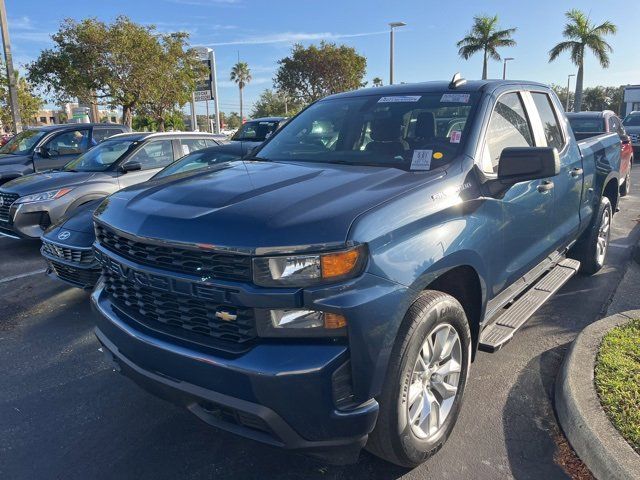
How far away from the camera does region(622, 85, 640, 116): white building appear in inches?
1081

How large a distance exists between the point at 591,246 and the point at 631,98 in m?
27.9

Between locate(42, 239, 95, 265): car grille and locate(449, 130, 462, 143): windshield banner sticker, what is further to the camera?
locate(42, 239, 95, 265): car grille

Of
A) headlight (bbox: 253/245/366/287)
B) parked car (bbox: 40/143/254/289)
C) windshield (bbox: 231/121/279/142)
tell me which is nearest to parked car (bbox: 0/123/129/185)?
windshield (bbox: 231/121/279/142)

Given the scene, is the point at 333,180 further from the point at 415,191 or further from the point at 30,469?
the point at 30,469

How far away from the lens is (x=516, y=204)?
3.18 metres

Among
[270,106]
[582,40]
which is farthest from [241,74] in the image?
[582,40]

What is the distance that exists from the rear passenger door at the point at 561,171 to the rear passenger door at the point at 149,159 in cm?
554

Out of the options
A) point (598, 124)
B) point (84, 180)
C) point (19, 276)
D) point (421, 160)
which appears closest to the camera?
point (421, 160)

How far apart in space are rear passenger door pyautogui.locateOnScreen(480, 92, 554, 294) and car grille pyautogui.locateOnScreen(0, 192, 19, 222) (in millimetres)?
6282

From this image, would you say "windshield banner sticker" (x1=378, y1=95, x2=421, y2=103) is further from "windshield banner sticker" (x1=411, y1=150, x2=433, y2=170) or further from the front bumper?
the front bumper

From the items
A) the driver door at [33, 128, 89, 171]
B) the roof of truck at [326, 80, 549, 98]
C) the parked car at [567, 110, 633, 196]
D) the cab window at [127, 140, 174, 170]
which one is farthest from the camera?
the parked car at [567, 110, 633, 196]

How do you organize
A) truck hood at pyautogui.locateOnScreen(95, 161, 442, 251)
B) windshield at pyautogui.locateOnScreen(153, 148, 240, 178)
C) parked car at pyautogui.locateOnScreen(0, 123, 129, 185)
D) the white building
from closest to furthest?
truck hood at pyautogui.locateOnScreen(95, 161, 442, 251)
windshield at pyautogui.locateOnScreen(153, 148, 240, 178)
parked car at pyautogui.locateOnScreen(0, 123, 129, 185)
the white building

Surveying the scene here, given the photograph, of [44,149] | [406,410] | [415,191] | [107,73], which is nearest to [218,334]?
[406,410]

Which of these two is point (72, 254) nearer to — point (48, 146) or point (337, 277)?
point (337, 277)
